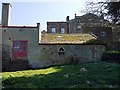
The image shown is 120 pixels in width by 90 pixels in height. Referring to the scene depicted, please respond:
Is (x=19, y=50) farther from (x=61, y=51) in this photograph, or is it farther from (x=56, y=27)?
(x=56, y=27)

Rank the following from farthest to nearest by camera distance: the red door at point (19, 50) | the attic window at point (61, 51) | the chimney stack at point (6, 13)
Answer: the chimney stack at point (6, 13), the attic window at point (61, 51), the red door at point (19, 50)

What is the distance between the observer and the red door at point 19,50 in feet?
116

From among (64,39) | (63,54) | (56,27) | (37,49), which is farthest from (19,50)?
(56,27)

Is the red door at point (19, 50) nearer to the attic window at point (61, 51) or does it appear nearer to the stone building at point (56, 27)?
the attic window at point (61, 51)

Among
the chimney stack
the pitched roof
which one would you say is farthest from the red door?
the chimney stack

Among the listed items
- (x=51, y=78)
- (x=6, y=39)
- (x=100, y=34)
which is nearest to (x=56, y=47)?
(x=6, y=39)

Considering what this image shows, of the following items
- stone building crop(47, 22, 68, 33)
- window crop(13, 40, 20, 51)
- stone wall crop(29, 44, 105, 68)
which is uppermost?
stone building crop(47, 22, 68, 33)

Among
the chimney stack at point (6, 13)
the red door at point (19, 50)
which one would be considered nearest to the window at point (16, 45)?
the red door at point (19, 50)

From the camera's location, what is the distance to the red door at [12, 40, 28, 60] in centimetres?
3531

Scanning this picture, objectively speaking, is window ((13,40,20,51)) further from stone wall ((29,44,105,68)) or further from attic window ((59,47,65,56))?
attic window ((59,47,65,56))

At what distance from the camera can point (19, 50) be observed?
116 ft

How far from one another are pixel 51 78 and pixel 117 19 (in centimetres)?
1333

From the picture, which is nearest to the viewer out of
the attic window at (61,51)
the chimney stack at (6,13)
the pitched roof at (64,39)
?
the attic window at (61,51)

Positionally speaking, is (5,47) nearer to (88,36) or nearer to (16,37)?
(16,37)
